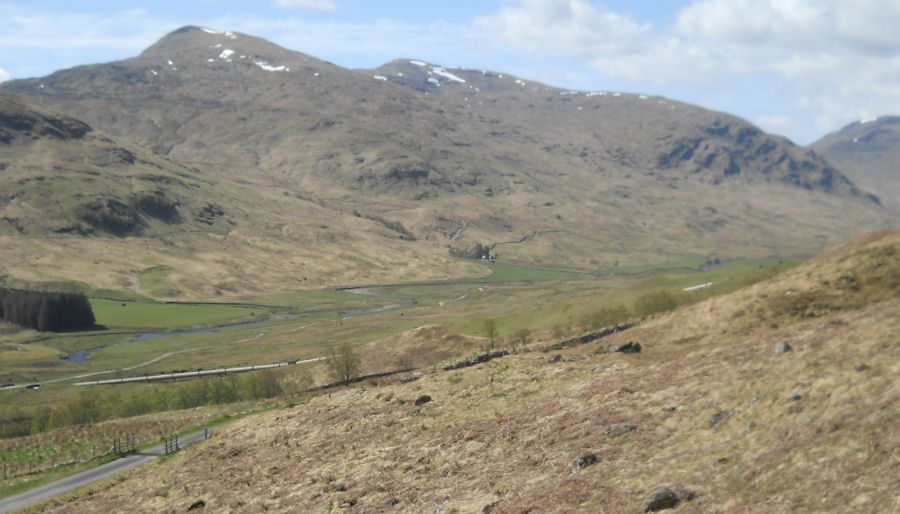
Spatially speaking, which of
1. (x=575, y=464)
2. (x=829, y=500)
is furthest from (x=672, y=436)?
(x=829, y=500)

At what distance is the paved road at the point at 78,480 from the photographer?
4762 centimetres

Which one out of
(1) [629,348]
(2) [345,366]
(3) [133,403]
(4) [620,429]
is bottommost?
(3) [133,403]

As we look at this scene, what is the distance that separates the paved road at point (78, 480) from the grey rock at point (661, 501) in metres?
38.3

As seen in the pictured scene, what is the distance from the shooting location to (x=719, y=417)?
31.0 metres

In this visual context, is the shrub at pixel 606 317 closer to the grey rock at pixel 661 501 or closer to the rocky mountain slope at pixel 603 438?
the rocky mountain slope at pixel 603 438

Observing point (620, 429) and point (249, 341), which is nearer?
point (620, 429)

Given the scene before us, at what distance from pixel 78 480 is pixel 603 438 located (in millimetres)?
37511

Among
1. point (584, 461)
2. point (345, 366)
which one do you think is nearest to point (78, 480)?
point (584, 461)

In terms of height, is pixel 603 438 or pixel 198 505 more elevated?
pixel 603 438

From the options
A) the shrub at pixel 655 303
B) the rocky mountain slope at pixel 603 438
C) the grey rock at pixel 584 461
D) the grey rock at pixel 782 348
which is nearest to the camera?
the rocky mountain slope at pixel 603 438

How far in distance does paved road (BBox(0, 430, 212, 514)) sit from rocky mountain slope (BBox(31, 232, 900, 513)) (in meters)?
3.42

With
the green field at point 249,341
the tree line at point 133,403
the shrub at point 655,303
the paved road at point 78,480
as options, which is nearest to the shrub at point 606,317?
the green field at point 249,341

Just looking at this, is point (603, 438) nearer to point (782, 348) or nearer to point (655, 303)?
point (782, 348)

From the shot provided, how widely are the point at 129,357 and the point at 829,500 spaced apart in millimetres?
170394
